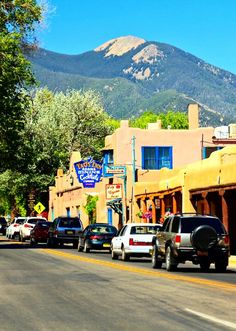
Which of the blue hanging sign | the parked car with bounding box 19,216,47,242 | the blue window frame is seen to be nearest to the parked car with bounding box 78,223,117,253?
the parked car with bounding box 19,216,47,242

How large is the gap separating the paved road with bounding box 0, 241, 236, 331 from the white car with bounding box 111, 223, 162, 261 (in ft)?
24.9

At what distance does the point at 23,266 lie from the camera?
27.9 meters

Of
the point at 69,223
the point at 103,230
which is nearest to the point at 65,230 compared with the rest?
the point at 69,223

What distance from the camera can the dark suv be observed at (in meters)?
25.3

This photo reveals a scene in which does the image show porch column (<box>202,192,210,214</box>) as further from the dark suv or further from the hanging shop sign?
the hanging shop sign

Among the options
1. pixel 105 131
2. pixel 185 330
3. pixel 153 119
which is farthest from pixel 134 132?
pixel 153 119

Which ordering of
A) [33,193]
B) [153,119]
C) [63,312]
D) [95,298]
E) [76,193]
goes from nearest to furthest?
1. [63,312]
2. [95,298]
3. [76,193]
4. [33,193]
5. [153,119]

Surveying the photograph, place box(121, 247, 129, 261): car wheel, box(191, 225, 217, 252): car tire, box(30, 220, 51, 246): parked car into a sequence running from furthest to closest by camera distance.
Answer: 1. box(30, 220, 51, 246): parked car
2. box(121, 247, 129, 261): car wheel
3. box(191, 225, 217, 252): car tire

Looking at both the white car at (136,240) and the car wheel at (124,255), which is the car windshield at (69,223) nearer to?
the white car at (136,240)

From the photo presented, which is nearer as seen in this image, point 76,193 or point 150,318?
point 150,318

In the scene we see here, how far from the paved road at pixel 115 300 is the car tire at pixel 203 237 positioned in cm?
96

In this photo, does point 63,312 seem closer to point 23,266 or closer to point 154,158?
point 23,266

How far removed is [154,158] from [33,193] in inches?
889

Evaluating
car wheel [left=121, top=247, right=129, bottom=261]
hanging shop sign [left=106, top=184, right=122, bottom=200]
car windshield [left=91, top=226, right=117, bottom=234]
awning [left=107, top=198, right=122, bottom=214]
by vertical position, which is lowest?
car wheel [left=121, top=247, right=129, bottom=261]
